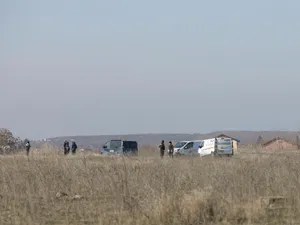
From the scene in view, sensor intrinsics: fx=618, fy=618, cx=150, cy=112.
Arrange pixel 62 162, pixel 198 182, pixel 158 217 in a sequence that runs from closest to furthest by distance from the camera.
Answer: pixel 158 217 < pixel 198 182 < pixel 62 162

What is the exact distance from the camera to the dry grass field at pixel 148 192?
1152 cm

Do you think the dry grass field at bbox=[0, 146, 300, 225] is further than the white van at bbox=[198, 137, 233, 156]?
No

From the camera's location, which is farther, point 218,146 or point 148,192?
point 218,146

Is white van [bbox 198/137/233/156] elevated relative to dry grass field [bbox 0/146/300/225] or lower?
elevated

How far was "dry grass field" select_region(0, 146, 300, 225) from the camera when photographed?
11516 mm

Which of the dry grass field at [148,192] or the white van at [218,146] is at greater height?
the white van at [218,146]

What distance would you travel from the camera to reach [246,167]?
17.6 m

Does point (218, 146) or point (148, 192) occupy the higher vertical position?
point (218, 146)

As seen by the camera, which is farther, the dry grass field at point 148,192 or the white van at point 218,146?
the white van at point 218,146

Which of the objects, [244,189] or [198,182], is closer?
[244,189]

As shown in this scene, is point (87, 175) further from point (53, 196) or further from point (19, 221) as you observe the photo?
point (19, 221)

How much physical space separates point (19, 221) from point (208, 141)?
42663 mm

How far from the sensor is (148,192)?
1216 centimetres

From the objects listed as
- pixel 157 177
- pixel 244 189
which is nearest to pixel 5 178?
pixel 157 177
